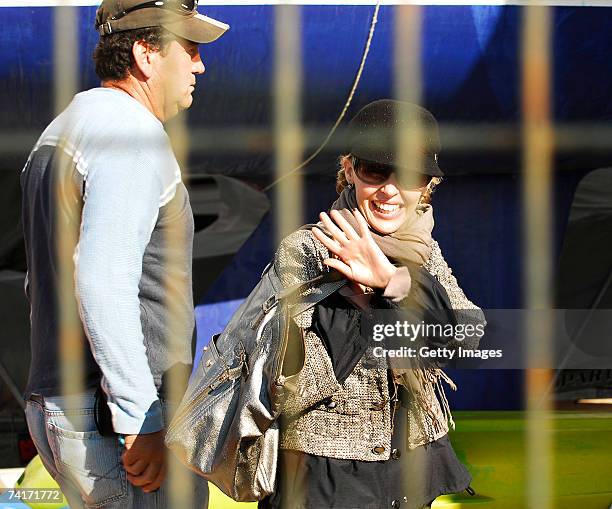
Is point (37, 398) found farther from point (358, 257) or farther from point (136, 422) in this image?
point (358, 257)

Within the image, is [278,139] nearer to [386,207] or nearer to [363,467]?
[386,207]

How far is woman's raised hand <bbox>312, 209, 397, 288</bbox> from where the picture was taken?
4.74 feet

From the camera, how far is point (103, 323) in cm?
138

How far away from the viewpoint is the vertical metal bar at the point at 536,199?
67.7 inches

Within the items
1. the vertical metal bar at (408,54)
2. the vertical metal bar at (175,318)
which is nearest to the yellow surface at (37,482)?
the vertical metal bar at (175,318)

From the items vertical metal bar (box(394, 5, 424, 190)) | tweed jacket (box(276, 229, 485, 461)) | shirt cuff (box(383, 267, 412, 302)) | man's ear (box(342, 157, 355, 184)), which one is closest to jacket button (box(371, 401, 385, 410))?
tweed jacket (box(276, 229, 485, 461))

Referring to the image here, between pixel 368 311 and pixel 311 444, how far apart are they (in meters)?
0.23

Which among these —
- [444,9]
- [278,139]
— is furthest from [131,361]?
[444,9]

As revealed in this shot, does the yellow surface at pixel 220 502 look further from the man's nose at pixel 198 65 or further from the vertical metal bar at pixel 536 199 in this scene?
the man's nose at pixel 198 65

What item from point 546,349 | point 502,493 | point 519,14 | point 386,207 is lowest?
point 502,493

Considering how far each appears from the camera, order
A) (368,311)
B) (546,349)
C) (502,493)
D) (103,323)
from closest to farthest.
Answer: (103,323) < (368,311) < (546,349) < (502,493)

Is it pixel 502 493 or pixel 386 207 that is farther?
pixel 502 493

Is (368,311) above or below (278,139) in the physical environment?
below

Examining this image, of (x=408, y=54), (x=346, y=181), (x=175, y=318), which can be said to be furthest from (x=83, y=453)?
(x=408, y=54)
